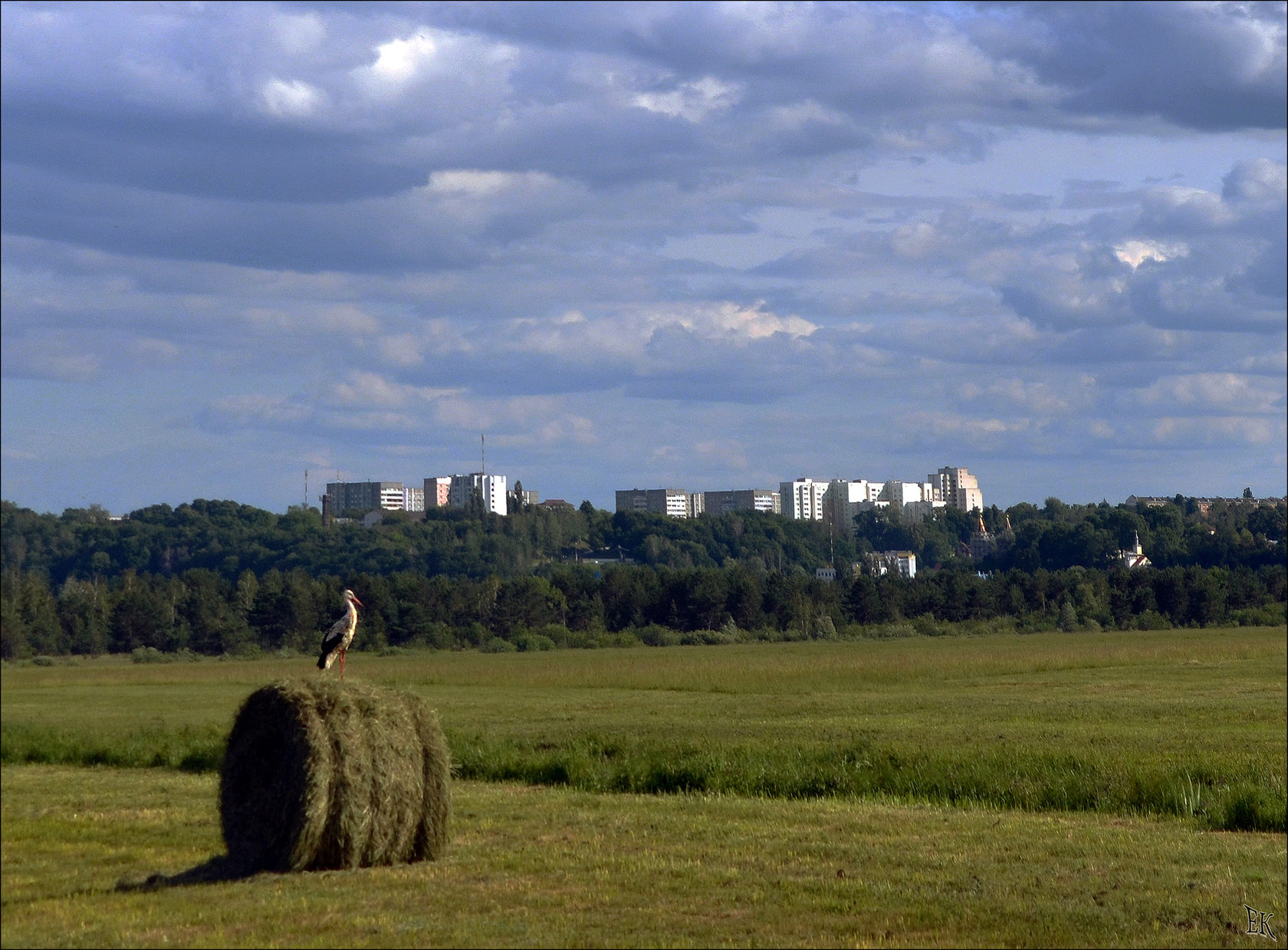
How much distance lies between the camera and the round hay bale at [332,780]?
13.3 metres

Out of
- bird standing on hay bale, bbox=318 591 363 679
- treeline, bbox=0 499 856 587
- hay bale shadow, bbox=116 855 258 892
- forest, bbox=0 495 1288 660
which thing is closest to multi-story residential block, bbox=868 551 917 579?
forest, bbox=0 495 1288 660

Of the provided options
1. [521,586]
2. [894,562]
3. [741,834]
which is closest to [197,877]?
[741,834]

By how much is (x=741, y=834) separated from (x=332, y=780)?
4.71 meters

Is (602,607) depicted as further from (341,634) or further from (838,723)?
(341,634)

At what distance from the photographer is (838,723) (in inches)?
1288

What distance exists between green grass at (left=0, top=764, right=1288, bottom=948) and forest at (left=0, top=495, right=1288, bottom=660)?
67711 mm

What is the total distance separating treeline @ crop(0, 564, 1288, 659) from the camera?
95625mm

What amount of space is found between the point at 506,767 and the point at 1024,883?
11.9m

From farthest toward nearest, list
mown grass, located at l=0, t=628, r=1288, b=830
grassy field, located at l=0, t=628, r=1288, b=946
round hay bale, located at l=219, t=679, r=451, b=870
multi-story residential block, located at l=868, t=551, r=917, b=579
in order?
multi-story residential block, located at l=868, t=551, r=917, b=579, mown grass, located at l=0, t=628, r=1288, b=830, round hay bale, located at l=219, t=679, r=451, b=870, grassy field, located at l=0, t=628, r=1288, b=946

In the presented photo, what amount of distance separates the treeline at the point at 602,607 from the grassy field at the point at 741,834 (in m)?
57.5

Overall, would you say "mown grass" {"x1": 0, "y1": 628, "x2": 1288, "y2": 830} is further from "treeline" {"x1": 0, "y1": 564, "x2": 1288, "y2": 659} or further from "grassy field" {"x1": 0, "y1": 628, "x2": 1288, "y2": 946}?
"treeline" {"x1": 0, "y1": 564, "x2": 1288, "y2": 659}

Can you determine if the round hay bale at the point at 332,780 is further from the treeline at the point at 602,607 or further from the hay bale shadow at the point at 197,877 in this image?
the treeline at the point at 602,607

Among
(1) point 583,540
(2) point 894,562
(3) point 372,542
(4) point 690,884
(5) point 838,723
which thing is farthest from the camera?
(1) point 583,540

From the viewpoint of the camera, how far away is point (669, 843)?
14.6 m
